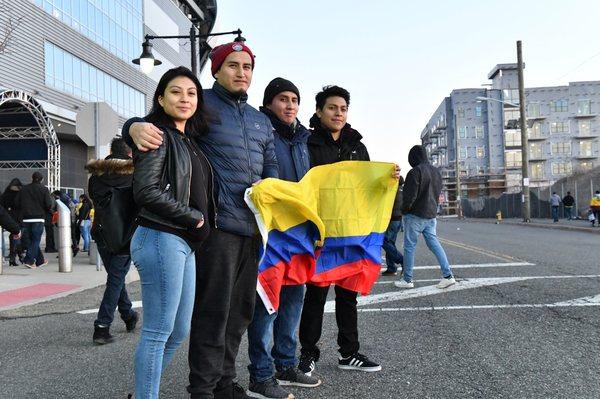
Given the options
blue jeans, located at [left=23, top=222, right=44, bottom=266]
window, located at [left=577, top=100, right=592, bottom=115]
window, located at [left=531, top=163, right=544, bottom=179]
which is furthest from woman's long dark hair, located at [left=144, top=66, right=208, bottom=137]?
window, located at [left=577, top=100, right=592, bottom=115]

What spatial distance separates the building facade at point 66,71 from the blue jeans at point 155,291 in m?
16.7

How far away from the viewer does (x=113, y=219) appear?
8.88ft

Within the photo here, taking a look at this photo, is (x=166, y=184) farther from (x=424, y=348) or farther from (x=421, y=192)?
(x=421, y=192)

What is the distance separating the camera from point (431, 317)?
18.3ft

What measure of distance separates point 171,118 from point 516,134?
262ft

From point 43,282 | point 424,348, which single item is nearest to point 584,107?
point 43,282

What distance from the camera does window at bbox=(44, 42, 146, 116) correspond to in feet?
88.0

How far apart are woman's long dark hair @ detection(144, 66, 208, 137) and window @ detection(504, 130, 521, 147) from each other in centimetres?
7831

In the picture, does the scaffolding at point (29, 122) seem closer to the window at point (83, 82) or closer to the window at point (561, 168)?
the window at point (83, 82)

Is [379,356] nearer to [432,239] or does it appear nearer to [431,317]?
[431,317]

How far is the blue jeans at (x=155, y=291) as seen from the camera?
8.54 ft

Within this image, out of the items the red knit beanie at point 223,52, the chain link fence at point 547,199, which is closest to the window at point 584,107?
the chain link fence at point 547,199

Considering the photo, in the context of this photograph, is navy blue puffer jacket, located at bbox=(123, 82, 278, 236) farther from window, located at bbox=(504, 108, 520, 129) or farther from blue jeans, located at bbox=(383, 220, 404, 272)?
window, located at bbox=(504, 108, 520, 129)

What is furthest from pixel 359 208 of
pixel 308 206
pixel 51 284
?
pixel 51 284
